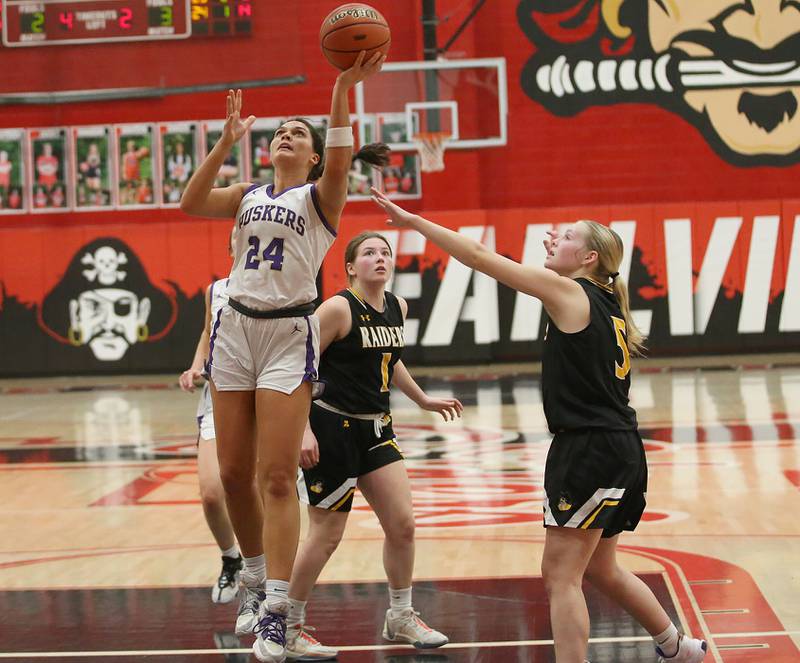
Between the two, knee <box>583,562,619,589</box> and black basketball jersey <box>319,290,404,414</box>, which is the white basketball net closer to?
black basketball jersey <box>319,290,404,414</box>

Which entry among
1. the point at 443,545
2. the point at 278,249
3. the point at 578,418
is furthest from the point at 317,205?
the point at 443,545

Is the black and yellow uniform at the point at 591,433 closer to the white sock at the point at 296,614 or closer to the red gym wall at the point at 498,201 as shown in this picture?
the white sock at the point at 296,614

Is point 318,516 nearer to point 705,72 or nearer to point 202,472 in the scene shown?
point 202,472

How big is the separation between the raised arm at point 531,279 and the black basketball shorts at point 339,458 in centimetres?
94

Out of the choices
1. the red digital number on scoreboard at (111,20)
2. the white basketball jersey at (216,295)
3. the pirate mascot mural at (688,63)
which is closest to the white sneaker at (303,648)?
the white basketball jersey at (216,295)

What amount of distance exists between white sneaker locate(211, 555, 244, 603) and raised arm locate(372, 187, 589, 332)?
1.97m

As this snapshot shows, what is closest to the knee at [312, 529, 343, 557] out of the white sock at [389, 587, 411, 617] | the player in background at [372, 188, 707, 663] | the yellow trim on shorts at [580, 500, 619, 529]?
the white sock at [389, 587, 411, 617]

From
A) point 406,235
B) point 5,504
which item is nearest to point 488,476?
point 5,504

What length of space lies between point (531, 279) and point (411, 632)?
4.76ft

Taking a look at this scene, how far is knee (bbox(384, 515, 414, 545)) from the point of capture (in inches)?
163

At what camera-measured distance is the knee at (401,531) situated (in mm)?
4148

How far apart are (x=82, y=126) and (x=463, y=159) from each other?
5.27 metres

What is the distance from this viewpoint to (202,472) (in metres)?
4.88

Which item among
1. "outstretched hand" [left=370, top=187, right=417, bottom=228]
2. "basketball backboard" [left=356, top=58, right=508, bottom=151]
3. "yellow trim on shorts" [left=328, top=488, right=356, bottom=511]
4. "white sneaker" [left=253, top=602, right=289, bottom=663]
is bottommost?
"white sneaker" [left=253, top=602, right=289, bottom=663]
